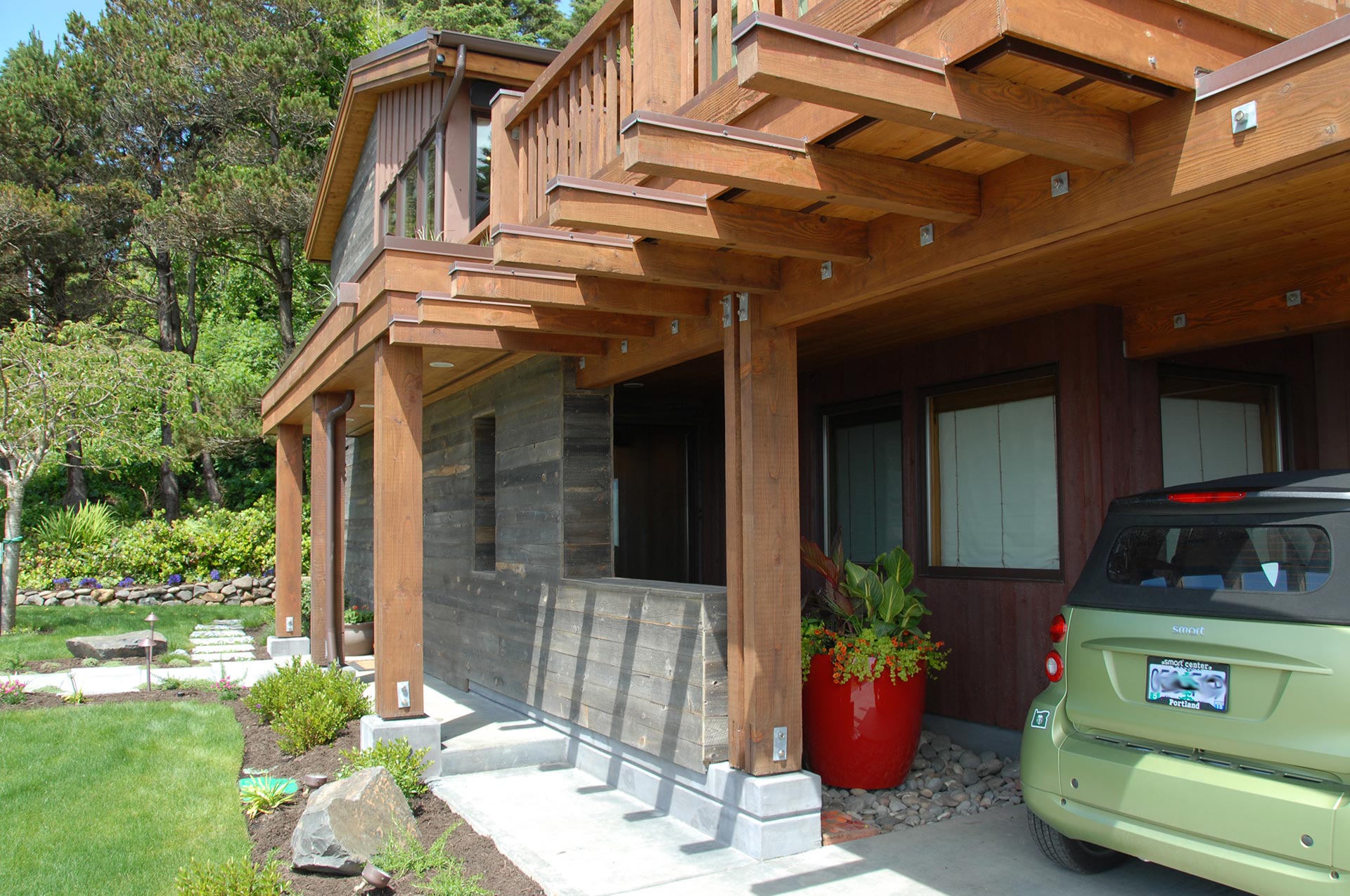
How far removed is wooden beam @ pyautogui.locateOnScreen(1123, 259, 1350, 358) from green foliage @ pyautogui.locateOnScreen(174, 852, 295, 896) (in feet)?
15.5

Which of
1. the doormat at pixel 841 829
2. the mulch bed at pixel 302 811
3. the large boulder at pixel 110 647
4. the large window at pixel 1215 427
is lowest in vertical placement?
the doormat at pixel 841 829

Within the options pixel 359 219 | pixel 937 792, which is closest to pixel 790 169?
pixel 937 792

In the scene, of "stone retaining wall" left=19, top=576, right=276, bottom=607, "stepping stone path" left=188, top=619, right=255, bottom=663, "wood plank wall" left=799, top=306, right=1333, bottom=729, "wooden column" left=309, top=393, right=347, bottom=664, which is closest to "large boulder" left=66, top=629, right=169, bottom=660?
"stepping stone path" left=188, top=619, right=255, bottom=663

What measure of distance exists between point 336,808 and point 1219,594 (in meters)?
3.50

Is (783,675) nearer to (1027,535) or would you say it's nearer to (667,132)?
(1027,535)

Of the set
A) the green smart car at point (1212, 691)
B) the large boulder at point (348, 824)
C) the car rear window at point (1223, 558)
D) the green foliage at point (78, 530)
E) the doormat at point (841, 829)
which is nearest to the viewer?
the green smart car at point (1212, 691)

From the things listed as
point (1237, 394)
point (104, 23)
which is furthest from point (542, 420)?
point (104, 23)

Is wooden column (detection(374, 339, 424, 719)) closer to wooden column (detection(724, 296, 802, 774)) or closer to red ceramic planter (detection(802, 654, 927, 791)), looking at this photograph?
wooden column (detection(724, 296, 802, 774))

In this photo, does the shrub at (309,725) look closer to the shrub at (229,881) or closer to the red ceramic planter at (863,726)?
the shrub at (229,881)

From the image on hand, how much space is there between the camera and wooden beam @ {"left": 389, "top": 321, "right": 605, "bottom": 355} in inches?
223

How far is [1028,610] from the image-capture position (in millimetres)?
5484

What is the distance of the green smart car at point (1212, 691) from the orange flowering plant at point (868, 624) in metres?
1.24

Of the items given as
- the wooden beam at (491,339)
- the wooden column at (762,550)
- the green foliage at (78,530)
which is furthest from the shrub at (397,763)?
the green foliage at (78,530)

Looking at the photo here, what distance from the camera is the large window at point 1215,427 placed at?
5602mm
